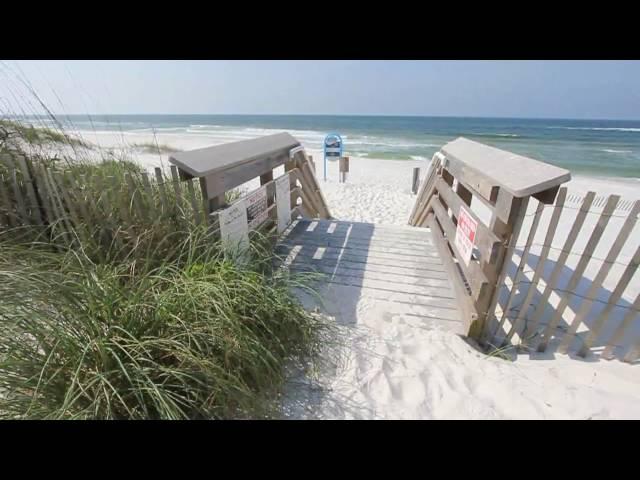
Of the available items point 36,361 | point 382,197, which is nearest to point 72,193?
point 36,361

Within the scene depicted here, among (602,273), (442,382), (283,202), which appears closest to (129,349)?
(442,382)

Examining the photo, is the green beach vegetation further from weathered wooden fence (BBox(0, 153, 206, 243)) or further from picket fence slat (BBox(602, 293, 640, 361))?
picket fence slat (BBox(602, 293, 640, 361))

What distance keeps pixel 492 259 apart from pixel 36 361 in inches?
113

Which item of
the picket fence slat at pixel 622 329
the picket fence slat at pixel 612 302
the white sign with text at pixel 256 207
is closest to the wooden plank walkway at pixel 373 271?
the white sign with text at pixel 256 207

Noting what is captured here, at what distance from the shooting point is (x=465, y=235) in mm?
2875

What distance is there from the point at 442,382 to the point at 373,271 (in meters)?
1.68

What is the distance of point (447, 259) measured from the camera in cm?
349

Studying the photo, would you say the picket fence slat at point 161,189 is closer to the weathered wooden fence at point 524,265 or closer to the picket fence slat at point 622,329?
the weathered wooden fence at point 524,265

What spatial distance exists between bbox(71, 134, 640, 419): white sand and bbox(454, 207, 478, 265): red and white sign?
0.81m

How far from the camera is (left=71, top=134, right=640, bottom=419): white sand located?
1773 mm

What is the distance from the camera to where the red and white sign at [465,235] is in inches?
106

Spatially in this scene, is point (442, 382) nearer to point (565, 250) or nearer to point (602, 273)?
point (565, 250)

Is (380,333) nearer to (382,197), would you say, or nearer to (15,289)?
(15,289)

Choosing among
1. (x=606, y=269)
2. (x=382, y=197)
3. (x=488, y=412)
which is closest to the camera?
(x=488, y=412)
